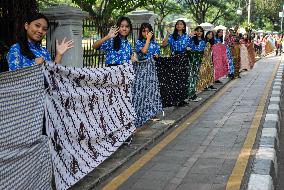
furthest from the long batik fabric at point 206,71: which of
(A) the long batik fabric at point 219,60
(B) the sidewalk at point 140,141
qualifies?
(B) the sidewalk at point 140,141

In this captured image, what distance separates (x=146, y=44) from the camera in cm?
696

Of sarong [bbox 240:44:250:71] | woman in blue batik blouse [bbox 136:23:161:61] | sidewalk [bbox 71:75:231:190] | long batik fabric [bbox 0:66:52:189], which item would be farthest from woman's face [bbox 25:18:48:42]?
sarong [bbox 240:44:250:71]

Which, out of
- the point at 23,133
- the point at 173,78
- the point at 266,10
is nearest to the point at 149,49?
the point at 173,78

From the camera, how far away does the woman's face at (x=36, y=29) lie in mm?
4109

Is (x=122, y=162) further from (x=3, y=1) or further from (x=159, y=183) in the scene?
(x=3, y=1)

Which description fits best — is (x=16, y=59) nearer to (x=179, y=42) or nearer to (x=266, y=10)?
(x=179, y=42)

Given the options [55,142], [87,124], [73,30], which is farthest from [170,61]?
[55,142]

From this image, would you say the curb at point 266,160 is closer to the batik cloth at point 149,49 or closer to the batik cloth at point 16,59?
the batik cloth at point 149,49

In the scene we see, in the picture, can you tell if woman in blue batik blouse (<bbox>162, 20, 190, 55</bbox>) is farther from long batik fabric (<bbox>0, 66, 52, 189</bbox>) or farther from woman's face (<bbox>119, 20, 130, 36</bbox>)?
long batik fabric (<bbox>0, 66, 52, 189</bbox>)

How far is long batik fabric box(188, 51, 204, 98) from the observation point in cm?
974

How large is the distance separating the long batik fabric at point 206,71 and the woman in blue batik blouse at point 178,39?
1.94 m

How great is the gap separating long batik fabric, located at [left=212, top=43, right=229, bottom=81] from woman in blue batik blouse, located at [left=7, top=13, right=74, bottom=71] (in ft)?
30.0

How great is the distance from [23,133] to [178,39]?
20.1 ft

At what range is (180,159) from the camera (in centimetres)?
564
